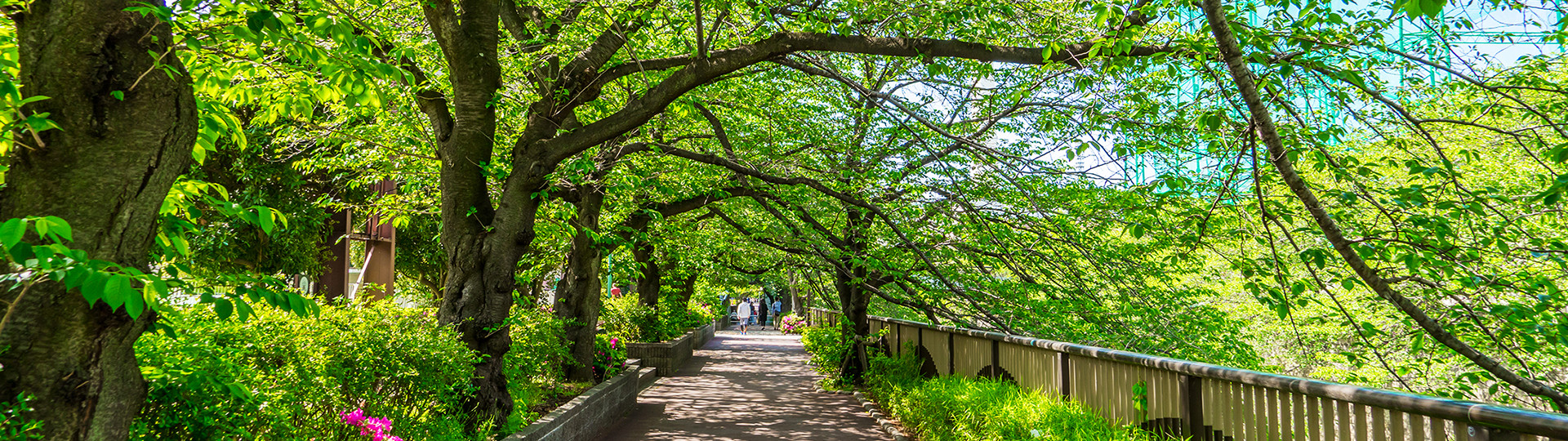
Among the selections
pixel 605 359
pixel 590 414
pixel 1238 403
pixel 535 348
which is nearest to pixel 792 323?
pixel 605 359

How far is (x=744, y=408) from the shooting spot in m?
13.7

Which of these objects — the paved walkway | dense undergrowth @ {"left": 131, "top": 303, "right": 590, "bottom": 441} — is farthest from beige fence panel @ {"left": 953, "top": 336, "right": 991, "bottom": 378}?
dense undergrowth @ {"left": 131, "top": 303, "right": 590, "bottom": 441}

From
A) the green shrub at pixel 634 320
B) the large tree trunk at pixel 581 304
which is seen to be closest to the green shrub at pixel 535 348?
the large tree trunk at pixel 581 304

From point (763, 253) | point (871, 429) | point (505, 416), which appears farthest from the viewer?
point (763, 253)

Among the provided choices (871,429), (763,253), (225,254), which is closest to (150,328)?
(871,429)

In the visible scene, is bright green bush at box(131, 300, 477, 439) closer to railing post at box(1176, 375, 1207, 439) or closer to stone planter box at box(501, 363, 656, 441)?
stone planter box at box(501, 363, 656, 441)

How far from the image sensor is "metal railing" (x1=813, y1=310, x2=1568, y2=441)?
3.20m

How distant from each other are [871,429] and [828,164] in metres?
3.82

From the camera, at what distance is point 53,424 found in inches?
111

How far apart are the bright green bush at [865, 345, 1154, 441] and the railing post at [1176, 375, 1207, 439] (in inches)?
14.6

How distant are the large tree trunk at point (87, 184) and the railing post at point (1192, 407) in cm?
555

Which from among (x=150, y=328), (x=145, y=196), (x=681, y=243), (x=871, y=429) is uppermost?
(x=681, y=243)

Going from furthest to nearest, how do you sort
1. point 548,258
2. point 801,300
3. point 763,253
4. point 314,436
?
point 801,300 → point 763,253 → point 548,258 → point 314,436

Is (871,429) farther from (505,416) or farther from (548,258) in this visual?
(548,258)
